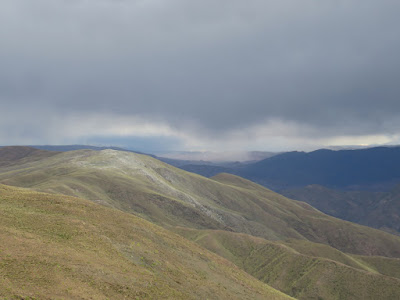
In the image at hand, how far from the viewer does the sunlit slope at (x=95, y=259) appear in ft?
97.7

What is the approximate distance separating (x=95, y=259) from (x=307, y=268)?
88.2 metres

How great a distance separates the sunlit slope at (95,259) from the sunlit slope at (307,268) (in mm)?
48127

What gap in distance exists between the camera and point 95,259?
1476 inches

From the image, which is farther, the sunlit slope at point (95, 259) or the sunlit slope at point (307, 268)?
the sunlit slope at point (307, 268)

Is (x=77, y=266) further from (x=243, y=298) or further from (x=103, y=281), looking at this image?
(x=243, y=298)

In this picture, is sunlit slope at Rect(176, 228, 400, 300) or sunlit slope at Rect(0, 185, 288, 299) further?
sunlit slope at Rect(176, 228, 400, 300)

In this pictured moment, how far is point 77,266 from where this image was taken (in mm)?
33781

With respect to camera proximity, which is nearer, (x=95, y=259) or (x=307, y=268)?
(x=95, y=259)

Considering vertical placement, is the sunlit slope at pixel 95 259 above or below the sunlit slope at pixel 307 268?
above

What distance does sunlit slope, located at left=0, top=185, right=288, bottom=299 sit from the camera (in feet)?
97.7

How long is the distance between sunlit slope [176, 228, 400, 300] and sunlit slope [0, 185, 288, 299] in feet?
158

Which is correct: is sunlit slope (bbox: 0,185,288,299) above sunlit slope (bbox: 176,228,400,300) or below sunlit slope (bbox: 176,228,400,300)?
above

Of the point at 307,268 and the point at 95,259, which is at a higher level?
the point at 95,259

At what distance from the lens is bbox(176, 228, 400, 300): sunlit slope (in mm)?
92312
